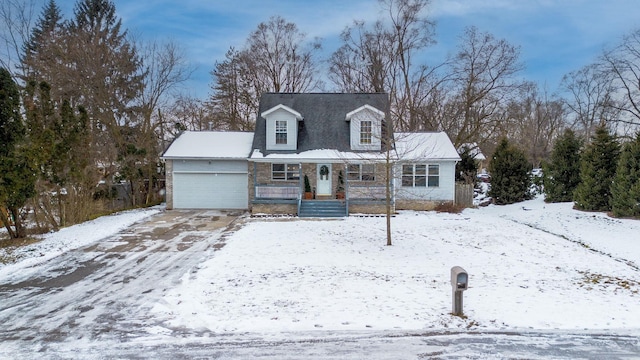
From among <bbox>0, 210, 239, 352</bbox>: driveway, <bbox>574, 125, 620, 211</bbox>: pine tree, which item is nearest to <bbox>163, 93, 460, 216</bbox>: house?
<bbox>574, 125, 620, 211</bbox>: pine tree

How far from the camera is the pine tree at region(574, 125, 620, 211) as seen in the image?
15.5 metres

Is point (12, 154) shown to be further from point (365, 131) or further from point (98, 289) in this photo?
point (365, 131)

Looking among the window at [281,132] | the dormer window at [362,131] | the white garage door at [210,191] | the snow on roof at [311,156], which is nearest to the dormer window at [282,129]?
the window at [281,132]

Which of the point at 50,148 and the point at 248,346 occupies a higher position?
the point at 50,148

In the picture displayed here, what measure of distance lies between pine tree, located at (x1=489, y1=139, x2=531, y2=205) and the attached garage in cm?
1358

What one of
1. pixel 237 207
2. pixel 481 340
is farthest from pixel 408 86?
pixel 481 340

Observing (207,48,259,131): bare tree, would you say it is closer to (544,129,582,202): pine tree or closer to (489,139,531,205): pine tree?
(489,139,531,205): pine tree

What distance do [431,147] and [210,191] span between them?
38.4 ft

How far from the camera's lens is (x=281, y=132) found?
18.2m

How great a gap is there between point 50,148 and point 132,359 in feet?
34.9

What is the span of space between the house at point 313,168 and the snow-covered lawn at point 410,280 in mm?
3993

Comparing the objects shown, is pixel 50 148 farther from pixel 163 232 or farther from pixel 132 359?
pixel 132 359

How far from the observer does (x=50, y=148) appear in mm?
12039

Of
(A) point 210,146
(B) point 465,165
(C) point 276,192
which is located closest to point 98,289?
(C) point 276,192
